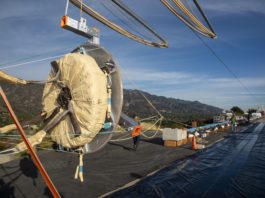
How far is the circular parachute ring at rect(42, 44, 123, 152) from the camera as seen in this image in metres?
4.23

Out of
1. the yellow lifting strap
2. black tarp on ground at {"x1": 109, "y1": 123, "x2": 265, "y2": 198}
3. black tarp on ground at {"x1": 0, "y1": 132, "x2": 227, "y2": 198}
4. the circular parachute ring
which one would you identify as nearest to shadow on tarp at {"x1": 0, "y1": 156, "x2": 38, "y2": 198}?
black tarp on ground at {"x1": 0, "y1": 132, "x2": 227, "y2": 198}

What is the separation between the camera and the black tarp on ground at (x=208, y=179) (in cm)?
872

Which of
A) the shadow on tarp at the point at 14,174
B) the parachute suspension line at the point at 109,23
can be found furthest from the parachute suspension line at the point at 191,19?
the shadow on tarp at the point at 14,174

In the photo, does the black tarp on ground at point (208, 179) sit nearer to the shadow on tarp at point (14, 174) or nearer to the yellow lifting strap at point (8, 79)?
the shadow on tarp at point (14, 174)

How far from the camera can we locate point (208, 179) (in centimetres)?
1022

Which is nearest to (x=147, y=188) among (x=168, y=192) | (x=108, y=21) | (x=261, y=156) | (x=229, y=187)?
(x=168, y=192)

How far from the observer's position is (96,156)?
15.1 meters

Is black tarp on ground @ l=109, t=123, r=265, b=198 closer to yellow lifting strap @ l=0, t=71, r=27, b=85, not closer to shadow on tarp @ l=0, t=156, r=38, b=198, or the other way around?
shadow on tarp @ l=0, t=156, r=38, b=198

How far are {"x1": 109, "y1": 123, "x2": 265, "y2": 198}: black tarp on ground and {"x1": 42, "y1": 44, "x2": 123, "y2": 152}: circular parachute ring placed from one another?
186 inches

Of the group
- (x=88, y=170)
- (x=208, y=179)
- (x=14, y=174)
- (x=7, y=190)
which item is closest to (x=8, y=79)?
(x=7, y=190)

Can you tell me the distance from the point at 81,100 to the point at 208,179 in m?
7.57

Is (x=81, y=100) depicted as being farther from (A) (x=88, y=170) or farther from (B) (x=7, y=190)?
(A) (x=88, y=170)

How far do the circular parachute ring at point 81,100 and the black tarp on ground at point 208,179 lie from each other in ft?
15.5

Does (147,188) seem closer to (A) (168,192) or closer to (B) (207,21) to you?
(A) (168,192)
